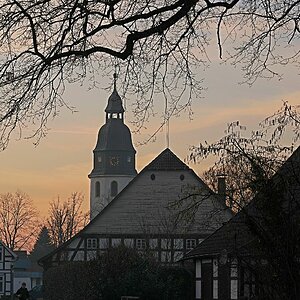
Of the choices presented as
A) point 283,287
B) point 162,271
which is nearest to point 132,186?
point 162,271

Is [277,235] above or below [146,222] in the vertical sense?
below

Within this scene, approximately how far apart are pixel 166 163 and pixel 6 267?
2494 cm

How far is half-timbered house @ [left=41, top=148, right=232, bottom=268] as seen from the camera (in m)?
58.1

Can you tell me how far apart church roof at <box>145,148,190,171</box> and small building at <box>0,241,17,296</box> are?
23608 millimetres

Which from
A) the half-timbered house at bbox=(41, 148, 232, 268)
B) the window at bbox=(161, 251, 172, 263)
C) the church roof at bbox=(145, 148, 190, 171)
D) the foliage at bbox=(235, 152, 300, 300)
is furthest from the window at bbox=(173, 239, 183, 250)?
the foliage at bbox=(235, 152, 300, 300)

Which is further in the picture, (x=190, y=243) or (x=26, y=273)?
(x=26, y=273)

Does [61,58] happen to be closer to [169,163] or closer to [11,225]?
[169,163]

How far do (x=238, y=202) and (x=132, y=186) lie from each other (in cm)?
4437

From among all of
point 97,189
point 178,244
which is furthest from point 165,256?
point 97,189

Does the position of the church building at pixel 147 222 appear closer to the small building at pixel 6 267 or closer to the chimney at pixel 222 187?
the small building at pixel 6 267

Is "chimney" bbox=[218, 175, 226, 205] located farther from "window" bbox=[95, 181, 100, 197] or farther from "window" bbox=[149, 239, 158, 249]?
"window" bbox=[95, 181, 100, 197]

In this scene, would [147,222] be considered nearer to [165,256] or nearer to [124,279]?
[165,256]

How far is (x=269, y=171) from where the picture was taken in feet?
55.4

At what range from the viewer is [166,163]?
62.1 meters
